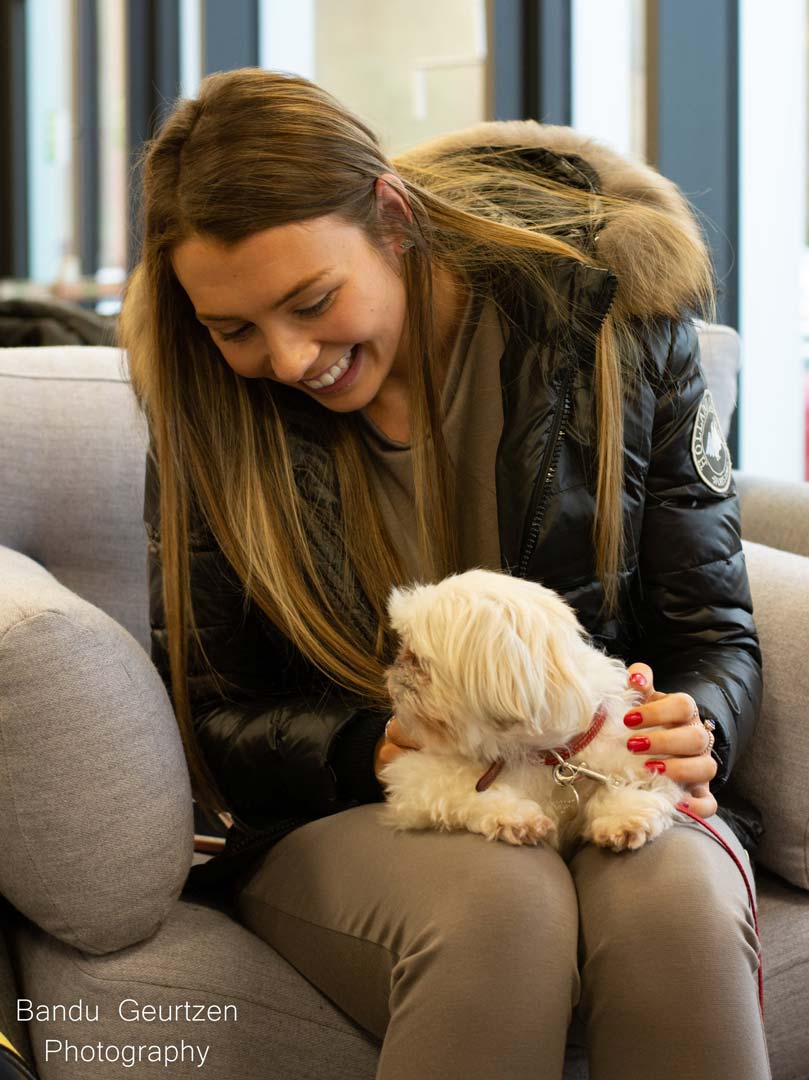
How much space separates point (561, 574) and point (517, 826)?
329 millimetres

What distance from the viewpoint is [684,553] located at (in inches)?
56.9

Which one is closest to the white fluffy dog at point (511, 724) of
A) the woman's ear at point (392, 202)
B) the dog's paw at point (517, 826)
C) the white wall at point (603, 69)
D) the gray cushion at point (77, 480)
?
the dog's paw at point (517, 826)

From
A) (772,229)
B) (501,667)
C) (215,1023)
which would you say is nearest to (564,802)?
(501,667)

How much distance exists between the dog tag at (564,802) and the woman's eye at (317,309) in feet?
1.87

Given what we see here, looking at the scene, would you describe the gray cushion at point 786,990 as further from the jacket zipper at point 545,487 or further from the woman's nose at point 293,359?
the woman's nose at point 293,359

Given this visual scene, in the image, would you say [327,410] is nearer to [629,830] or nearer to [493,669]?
[493,669]

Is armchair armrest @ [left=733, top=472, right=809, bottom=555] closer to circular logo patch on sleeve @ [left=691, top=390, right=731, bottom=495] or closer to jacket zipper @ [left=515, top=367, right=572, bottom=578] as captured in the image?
circular logo patch on sleeve @ [left=691, top=390, right=731, bottom=495]

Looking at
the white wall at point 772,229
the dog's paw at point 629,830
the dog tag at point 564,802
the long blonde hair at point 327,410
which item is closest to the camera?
the dog's paw at point 629,830

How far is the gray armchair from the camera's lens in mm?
1185

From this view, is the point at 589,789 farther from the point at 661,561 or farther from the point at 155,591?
the point at 155,591

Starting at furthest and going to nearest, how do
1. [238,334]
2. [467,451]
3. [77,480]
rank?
[77,480]
[467,451]
[238,334]

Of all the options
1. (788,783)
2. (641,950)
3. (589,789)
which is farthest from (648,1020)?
(788,783)

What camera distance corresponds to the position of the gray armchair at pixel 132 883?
118cm

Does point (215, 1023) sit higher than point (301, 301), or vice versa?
point (301, 301)
